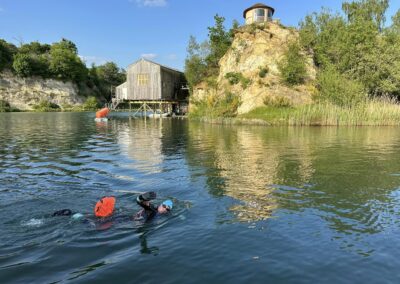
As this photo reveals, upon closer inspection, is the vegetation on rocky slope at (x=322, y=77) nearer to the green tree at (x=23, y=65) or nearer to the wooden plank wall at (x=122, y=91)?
the wooden plank wall at (x=122, y=91)

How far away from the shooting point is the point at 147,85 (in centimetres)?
6050

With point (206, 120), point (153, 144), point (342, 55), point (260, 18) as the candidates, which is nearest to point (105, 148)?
point (153, 144)

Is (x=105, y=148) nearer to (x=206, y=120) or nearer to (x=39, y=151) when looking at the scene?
(x=39, y=151)

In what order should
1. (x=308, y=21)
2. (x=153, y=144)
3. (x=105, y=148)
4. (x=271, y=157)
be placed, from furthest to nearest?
(x=308, y=21)
(x=153, y=144)
(x=105, y=148)
(x=271, y=157)

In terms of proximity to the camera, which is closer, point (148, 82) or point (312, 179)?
point (312, 179)

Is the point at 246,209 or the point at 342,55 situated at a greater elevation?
the point at 342,55

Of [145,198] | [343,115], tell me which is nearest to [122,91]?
[343,115]

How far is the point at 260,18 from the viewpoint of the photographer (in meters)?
58.2

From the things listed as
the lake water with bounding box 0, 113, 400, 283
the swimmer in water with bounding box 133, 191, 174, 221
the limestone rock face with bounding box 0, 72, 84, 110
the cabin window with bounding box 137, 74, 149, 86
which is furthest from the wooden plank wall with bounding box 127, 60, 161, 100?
the swimmer in water with bounding box 133, 191, 174, 221

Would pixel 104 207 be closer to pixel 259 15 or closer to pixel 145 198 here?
pixel 145 198

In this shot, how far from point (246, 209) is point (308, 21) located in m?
52.9

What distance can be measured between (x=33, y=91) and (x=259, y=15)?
63837mm

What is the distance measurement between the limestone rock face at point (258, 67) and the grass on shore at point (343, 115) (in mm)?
6151

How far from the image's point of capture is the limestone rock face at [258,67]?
46938mm
